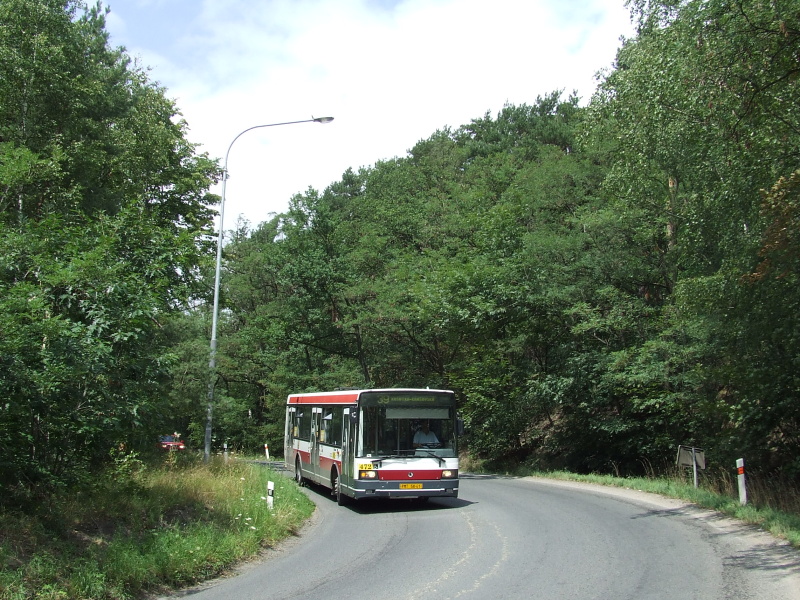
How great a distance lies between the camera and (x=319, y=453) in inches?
758

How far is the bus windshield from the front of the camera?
15.3m

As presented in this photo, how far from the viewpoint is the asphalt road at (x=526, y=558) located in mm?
7758

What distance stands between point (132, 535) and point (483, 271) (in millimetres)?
19616

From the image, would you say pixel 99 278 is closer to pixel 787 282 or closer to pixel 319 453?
pixel 319 453

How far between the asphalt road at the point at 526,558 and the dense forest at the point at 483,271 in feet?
A: 11.0

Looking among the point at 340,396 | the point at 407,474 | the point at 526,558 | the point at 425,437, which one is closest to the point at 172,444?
the point at 340,396

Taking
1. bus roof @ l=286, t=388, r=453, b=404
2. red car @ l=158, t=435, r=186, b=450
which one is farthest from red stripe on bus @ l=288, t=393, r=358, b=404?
red car @ l=158, t=435, r=186, b=450

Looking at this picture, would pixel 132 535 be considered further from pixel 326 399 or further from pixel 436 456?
pixel 326 399

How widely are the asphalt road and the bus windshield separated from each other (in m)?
1.39

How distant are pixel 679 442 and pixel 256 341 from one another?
2748 centimetres

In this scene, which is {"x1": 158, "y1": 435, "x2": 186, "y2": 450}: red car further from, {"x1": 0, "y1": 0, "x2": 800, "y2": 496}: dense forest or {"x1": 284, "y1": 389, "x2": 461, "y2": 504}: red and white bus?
{"x1": 284, "y1": 389, "x2": 461, "y2": 504}: red and white bus

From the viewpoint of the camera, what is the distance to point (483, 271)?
1059 inches

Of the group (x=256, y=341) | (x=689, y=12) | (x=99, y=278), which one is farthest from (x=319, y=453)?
(x=256, y=341)

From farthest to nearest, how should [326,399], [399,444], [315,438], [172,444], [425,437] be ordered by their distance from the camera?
[172,444]
[315,438]
[326,399]
[425,437]
[399,444]
